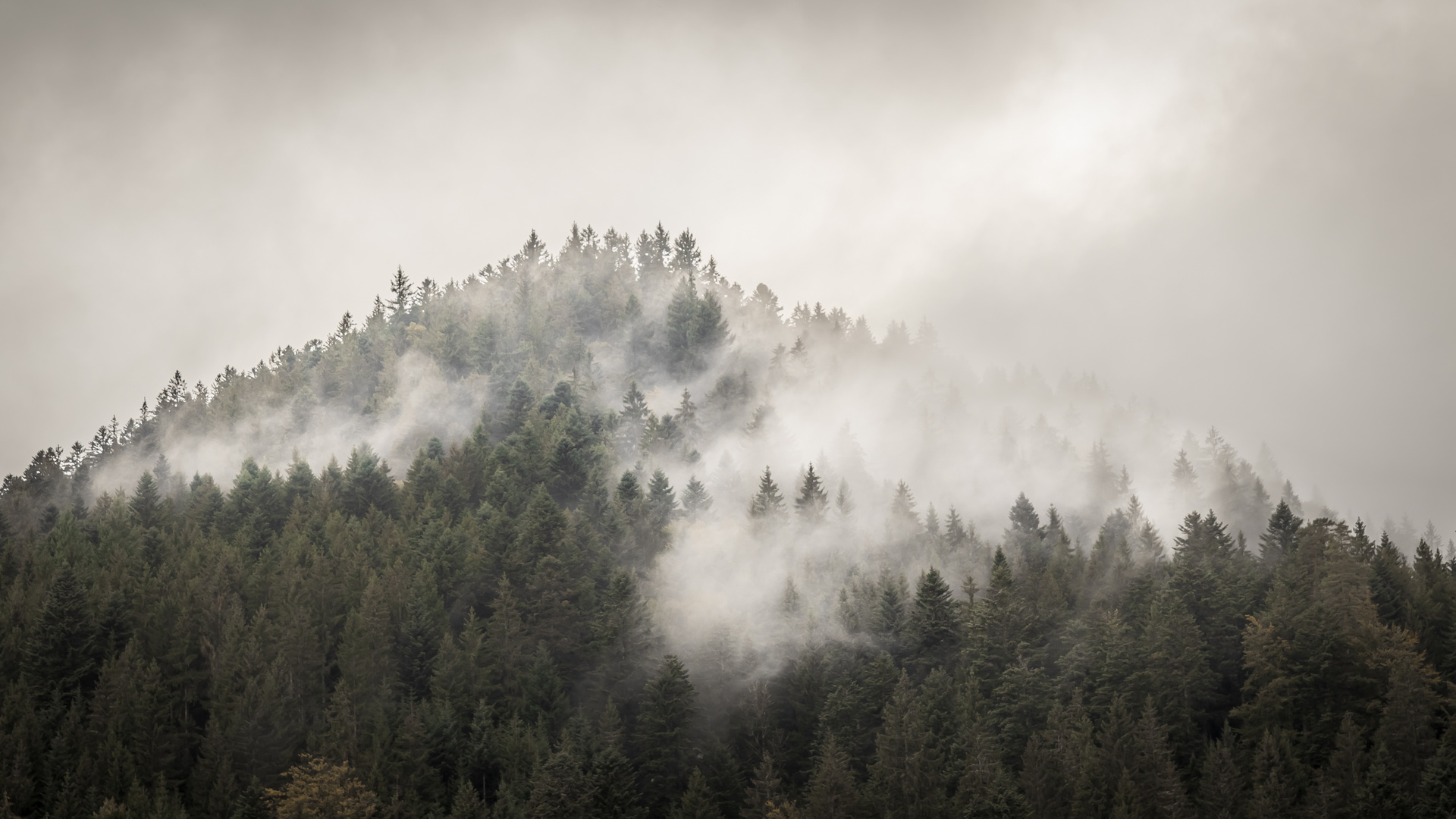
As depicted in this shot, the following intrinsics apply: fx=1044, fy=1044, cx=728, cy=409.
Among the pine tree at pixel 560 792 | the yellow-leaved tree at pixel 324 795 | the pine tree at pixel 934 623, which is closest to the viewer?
the yellow-leaved tree at pixel 324 795

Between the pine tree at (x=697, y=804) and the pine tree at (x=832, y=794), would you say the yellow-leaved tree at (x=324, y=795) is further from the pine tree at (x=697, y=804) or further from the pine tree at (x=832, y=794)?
the pine tree at (x=832, y=794)

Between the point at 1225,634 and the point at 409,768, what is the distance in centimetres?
6941

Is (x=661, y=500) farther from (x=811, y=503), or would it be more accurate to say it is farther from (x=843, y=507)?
(x=843, y=507)

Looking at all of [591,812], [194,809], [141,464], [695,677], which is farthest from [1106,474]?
[141,464]

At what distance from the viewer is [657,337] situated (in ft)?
623

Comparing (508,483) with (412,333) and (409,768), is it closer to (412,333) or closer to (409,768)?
(409,768)

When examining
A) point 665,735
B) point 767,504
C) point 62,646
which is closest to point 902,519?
point 767,504

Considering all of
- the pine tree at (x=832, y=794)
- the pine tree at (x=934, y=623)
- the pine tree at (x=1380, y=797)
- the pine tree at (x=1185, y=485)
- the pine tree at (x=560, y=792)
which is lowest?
the pine tree at (x=1380, y=797)

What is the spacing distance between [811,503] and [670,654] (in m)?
36.4

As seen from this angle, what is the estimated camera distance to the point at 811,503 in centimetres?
13200

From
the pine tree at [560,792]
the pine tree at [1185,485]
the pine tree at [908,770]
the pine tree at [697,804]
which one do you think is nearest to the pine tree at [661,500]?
the pine tree at [697,804]

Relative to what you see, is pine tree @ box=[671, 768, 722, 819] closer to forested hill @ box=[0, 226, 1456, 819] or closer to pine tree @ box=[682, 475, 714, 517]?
forested hill @ box=[0, 226, 1456, 819]

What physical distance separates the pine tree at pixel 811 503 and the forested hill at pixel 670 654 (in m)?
0.68

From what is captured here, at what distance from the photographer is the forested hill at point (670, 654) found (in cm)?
7756
